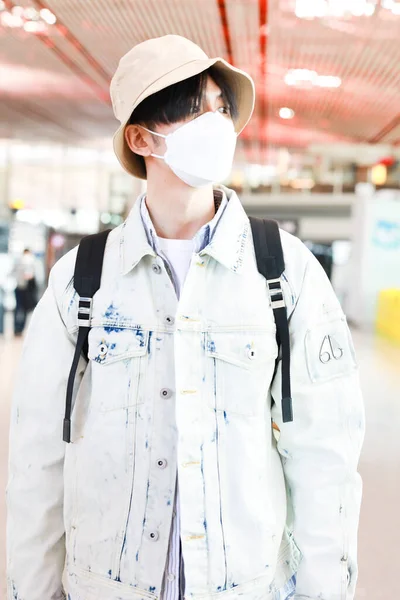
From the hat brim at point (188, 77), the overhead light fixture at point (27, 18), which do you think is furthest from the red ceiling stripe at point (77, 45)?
the hat brim at point (188, 77)

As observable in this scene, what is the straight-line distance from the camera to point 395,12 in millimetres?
7824

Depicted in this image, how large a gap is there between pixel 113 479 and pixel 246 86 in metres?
0.93

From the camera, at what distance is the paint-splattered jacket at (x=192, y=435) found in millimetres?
1340

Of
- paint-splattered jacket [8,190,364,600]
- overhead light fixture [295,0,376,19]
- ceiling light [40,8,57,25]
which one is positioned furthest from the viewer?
ceiling light [40,8,57,25]

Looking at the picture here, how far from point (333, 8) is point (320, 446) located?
7.63m

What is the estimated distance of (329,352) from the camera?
4.61ft

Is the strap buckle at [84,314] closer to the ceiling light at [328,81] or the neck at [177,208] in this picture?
the neck at [177,208]

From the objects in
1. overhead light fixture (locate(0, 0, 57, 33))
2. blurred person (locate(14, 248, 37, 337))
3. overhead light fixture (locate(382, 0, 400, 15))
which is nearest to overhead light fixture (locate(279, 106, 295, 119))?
blurred person (locate(14, 248, 37, 337))

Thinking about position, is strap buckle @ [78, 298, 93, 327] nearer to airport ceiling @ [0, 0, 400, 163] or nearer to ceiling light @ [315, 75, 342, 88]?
airport ceiling @ [0, 0, 400, 163]

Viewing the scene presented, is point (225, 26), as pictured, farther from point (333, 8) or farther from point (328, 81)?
point (328, 81)

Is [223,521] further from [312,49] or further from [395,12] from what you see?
[312,49]

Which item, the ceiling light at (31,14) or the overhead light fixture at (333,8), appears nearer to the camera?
the overhead light fixture at (333,8)

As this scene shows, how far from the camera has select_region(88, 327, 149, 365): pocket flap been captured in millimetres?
1389

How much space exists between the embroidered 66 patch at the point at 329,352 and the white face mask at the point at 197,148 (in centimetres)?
42
